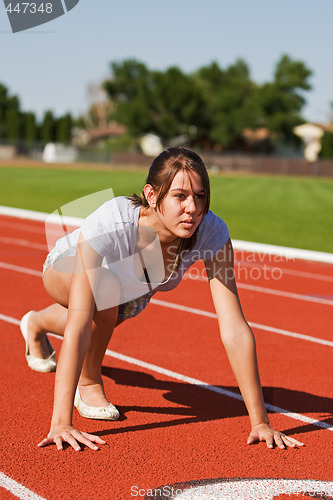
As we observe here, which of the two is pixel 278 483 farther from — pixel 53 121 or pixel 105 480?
pixel 53 121

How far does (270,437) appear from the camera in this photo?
3.49 meters

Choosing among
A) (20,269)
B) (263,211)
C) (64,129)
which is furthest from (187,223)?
(64,129)

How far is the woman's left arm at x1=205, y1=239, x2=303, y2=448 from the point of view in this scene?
11.5 ft

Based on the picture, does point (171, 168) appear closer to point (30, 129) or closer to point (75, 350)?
point (75, 350)

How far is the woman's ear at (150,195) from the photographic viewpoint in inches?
133

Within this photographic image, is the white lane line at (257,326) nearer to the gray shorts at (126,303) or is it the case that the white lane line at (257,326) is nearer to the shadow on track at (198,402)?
the shadow on track at (198,402)

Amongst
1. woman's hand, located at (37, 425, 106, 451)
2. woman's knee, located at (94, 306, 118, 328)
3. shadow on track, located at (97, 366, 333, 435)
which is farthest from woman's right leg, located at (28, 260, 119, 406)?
woman's hand, located at (37, 425, 106, 451)

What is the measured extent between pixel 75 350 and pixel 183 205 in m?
0.89

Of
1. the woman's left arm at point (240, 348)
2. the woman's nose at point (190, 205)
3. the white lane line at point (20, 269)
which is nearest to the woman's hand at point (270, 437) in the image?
the woman's left arm at point (240, 348)

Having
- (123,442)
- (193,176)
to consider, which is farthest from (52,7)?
(123,442)

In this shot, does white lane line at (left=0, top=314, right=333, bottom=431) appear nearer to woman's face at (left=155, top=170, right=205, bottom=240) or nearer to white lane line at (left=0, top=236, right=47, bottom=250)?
woman's face at (left=155, top=170, right=205, bottom=240)

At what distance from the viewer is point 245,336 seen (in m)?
3.54

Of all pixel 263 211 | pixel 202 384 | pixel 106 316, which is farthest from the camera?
pixel 263 211

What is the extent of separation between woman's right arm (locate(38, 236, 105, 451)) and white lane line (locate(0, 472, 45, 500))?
289 millimetres
